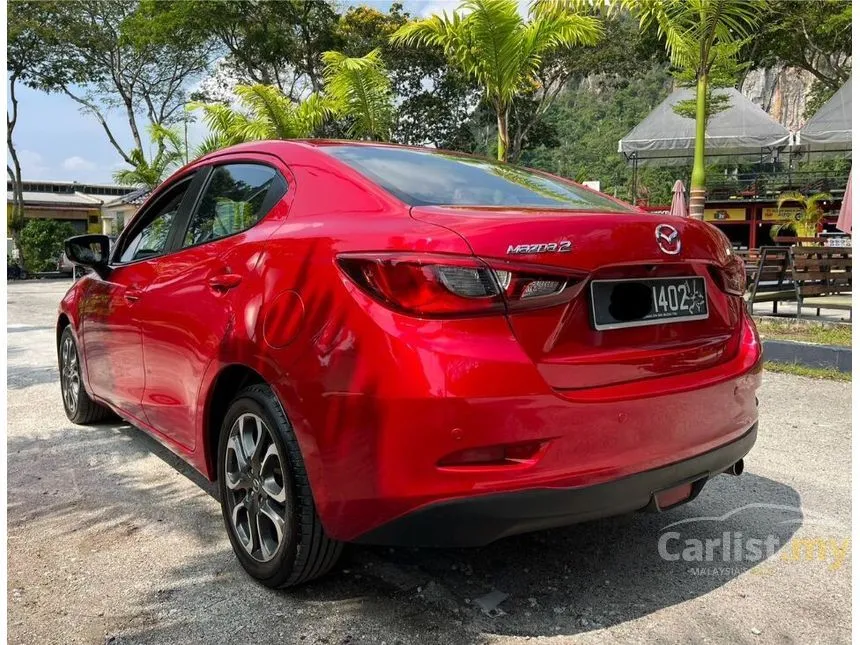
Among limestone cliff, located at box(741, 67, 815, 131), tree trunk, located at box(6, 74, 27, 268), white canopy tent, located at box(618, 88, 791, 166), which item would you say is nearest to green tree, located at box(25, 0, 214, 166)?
tree trunk, located at box(6, 74, 27, 268)

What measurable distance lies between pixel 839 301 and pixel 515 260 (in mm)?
7147

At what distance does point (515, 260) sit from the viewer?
1990 millimetres

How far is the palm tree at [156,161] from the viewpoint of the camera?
20453 millimetres

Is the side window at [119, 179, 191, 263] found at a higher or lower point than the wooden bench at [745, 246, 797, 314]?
higher

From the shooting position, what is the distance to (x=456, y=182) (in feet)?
8.78

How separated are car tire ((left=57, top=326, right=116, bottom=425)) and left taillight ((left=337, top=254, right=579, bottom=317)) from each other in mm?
3078

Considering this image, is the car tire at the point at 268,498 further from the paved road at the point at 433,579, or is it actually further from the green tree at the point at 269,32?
the green tree at the point at 269,32

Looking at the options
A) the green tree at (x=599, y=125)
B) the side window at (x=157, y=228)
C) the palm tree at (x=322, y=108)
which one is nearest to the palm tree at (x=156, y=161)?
the palm tree at (x=322, y=108)

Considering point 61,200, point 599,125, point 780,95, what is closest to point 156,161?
point 61,200

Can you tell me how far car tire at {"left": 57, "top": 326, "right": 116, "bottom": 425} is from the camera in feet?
14.8

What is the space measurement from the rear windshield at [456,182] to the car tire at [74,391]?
8.56 feet

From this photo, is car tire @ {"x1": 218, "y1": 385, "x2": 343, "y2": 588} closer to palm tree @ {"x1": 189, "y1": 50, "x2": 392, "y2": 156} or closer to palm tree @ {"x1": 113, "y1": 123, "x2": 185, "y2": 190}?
palm tree @ {"x1": 189, "y1": 50, "x2": 392, "y2": 156}

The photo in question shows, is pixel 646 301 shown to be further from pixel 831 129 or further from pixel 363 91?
pixel 831 129

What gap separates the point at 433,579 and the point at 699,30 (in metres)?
9.97
